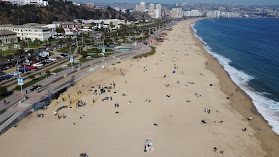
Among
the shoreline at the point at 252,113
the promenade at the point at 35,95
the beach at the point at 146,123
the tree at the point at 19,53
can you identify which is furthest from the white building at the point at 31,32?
the shoreline at the point at 252,113

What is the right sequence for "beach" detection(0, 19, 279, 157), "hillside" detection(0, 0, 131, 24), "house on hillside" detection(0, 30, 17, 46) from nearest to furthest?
1. "beach" detection(0, 19, 279, 157)
2. "house on hillside" detection(0, 30, 17, 46)
3. "hillside" detection(0, 0, 131, 24)

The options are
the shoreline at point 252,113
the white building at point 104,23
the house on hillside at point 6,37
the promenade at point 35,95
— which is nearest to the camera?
the shoreline at point 252,113

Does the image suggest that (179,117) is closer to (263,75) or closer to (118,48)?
(263,75)

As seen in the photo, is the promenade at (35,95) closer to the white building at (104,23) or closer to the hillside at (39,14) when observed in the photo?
the hillside at (39,14)

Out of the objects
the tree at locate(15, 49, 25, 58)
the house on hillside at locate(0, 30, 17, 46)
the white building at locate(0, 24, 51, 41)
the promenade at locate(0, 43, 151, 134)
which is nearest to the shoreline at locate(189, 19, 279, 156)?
the promenade at locate(0, 43, 151, 134)

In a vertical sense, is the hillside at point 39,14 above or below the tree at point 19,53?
above

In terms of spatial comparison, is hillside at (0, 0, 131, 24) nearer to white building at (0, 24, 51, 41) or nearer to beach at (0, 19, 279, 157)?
white building at (0, 24, 51, 41)

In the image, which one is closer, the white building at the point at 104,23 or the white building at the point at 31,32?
the white building at the point at 31,32

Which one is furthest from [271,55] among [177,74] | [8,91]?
[8,91]

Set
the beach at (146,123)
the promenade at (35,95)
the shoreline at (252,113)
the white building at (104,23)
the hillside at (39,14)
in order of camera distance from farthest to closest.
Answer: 1. the white building at (104,23)
2. the hillside at (39,14)
3. the promenade at (35,95)
4. the shoreline at (252,113)
5. the beach at (146,123)

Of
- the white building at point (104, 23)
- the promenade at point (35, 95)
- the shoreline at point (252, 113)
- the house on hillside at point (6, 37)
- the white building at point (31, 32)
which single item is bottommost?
the shoreline at point (252, 113)
